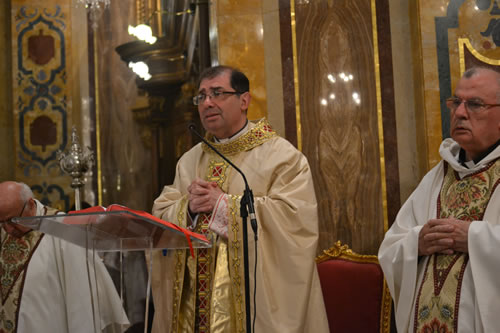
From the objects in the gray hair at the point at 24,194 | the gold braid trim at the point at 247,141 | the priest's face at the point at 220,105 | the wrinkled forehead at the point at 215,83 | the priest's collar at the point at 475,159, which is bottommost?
the gray hair at the point at 24,194

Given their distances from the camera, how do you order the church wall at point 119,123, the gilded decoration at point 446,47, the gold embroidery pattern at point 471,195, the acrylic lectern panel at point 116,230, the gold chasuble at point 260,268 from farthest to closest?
the church wall at point 119,123, the gilded decoration at point 446,47, the gold chasuble at point 260,268, the gold embroidery pattern at point 471,195, the acrylic lectern panel at point 116,230

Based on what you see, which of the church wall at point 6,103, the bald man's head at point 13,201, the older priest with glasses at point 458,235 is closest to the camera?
the older priest with glasses at point 458,235

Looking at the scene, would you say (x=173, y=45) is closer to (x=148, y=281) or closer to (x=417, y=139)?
(x=417, y=139)

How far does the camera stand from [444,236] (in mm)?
3270

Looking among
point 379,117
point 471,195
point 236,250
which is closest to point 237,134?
point 236,250

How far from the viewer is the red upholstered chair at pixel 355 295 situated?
4.27 meters

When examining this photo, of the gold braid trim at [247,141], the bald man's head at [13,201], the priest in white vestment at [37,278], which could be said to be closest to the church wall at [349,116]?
the gold braid trim at [247,141]

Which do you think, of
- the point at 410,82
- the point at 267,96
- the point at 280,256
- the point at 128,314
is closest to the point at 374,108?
the point at 410,82

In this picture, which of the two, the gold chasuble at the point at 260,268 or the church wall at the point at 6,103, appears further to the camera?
the church wall at the point at 6,103

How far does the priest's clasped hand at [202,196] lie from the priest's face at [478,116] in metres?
1.29

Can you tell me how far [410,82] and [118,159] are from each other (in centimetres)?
311

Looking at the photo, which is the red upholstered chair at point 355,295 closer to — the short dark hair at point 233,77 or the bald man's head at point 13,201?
the short dark hair at point 233,77

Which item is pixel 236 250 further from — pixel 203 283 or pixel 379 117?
pixel 379 117

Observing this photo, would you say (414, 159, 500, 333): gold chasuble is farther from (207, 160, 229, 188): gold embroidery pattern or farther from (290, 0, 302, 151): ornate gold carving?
(290, 0, 302, 151): ornate gold carving
